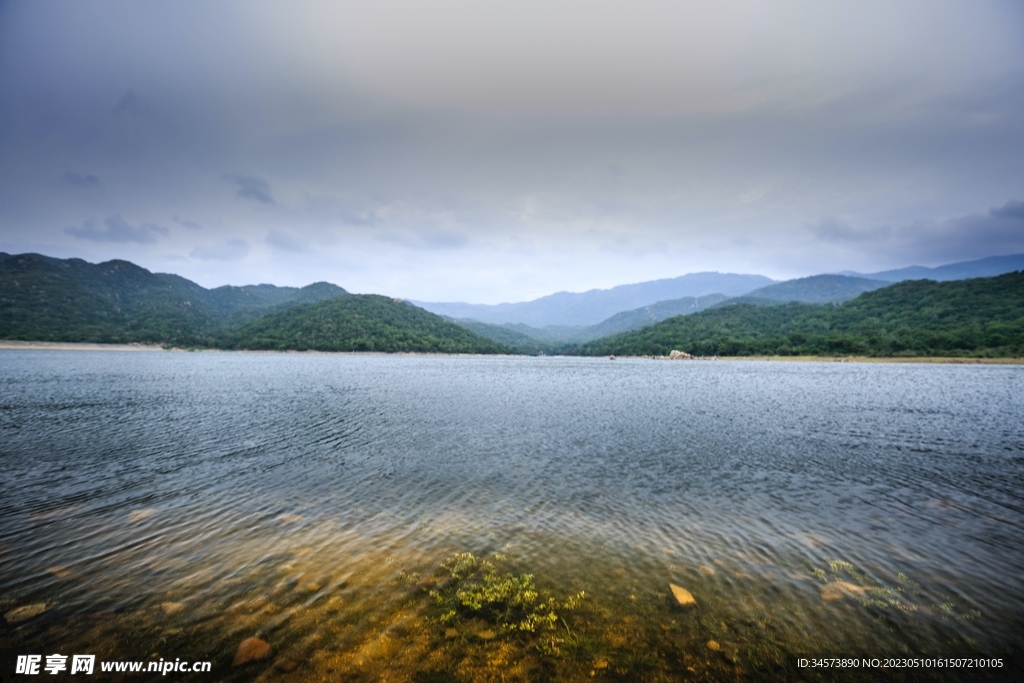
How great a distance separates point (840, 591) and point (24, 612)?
16.5 metres

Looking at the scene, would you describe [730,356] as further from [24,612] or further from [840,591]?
[24,612]

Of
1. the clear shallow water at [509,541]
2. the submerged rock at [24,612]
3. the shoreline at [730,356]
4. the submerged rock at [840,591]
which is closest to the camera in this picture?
the clear shallow water at [509,541]

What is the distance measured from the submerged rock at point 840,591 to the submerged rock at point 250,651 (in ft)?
35.7

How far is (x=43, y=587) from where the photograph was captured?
8.40 meters

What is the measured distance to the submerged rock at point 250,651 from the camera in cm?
625

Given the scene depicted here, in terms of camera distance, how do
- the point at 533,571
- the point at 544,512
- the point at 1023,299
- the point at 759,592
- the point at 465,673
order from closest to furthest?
1. the point at 465,673
2. the point at 759,592
3. the point at 533,571
4. the point at 544,512
5. the point at 1023,299

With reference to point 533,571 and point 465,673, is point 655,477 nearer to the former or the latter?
point 533,571

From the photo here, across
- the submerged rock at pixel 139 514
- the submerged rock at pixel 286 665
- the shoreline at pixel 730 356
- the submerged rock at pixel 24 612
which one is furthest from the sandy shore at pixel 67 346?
the submerged rock at pixel 286 665

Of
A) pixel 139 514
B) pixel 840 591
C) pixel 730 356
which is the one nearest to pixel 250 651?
pixel 139 514

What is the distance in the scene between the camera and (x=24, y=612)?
7.41m

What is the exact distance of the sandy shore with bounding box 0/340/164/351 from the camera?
5389 inches

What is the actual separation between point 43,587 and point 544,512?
12207 millimetres

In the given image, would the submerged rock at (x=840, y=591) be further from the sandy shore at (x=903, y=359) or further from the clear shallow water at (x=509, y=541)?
the sandy shore at (x=903, y=359)

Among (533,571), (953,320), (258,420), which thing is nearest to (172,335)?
(258,420)
